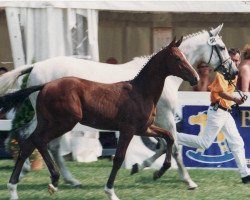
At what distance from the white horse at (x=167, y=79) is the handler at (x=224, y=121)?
8.6 inches

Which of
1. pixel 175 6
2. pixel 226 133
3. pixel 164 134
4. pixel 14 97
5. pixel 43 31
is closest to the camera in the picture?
pixel 14 97

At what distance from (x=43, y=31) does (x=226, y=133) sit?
3.76 metres

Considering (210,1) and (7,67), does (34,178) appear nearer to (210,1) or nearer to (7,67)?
(210,1)

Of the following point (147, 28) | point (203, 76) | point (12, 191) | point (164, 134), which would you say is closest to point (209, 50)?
point (164, 134)

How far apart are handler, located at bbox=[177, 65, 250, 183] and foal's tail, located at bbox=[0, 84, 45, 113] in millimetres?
2374

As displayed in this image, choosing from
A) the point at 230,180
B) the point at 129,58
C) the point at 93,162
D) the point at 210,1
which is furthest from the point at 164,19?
the point at 230,180

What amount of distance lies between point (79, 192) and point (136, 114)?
1365 millimetres

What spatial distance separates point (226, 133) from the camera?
11039 mm

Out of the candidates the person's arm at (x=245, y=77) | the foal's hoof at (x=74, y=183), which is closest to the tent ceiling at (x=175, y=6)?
the person's arm at (x=245, y=77)

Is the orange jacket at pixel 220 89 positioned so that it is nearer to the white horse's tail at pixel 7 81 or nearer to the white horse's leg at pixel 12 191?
the white horse's tail at pixel 7 81

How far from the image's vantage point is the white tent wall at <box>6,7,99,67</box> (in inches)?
527

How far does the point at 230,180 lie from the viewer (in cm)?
1115

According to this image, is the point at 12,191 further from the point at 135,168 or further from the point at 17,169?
the point at 135,168

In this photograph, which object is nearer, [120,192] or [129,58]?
[120,192]
